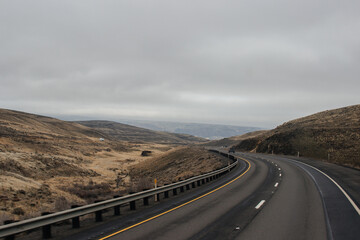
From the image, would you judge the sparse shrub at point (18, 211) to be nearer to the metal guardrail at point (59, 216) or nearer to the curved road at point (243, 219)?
the metal guardrail at point (59, 216)

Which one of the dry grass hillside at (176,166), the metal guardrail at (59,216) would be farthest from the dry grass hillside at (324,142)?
the metal guardrail at (59,216)

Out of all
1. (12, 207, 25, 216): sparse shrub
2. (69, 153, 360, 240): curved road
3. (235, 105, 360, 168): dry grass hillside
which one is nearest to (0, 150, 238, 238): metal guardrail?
(69, 153, 360, 240): curved road

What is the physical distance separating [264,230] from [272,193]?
7662mm

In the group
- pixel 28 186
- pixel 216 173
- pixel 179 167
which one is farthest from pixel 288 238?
pixel 179 167

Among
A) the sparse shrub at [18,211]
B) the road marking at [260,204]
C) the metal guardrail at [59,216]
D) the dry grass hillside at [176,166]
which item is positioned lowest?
the dry grass hillside at [176,166]

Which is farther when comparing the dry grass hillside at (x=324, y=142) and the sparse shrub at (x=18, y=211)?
the dry grass hillside at (x=324, y=142)

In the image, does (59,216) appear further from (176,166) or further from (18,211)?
(176,166)

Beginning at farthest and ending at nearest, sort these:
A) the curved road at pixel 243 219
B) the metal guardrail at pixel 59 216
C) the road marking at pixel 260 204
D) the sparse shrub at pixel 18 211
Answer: the sparse shrub at pixel 18 211 → the road marking at pixel 260 204 → the curved road at pixel 243 219 → the metal guardrail at pixel 59 216

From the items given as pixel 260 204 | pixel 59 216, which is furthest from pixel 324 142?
pixel 59 216

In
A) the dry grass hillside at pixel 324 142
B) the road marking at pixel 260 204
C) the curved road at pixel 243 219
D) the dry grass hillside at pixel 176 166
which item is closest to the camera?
the curved road at pixel 243 219

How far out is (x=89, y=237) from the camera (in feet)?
26.5

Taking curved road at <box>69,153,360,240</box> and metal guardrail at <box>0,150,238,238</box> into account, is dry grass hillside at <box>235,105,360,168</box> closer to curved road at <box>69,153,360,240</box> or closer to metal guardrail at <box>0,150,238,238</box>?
curved road at <box>69,153,360,240</box>

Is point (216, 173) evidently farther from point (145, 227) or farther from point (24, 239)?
point (24, 239)

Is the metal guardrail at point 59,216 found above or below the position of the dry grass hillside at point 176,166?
above
